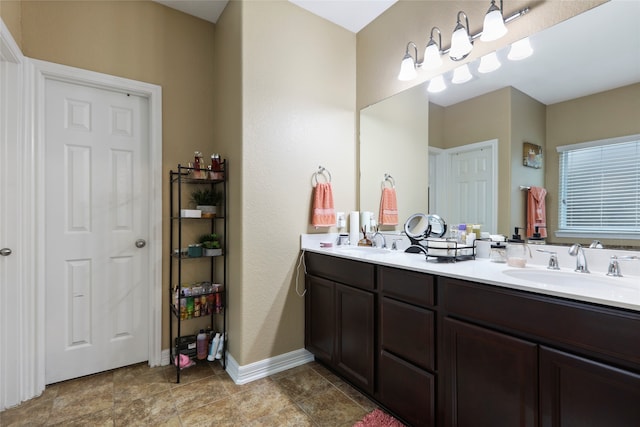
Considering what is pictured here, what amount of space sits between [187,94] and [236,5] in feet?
2.50

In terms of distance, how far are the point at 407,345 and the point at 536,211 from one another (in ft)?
3.23

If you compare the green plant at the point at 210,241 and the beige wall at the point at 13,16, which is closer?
the beige wall at the point at 13,16

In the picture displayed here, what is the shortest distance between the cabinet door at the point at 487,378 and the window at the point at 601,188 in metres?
0.75

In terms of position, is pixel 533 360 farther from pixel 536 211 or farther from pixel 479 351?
pixel 536 211

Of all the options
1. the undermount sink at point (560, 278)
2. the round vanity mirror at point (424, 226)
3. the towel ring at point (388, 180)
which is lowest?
the undermount sink at point (560, 278)

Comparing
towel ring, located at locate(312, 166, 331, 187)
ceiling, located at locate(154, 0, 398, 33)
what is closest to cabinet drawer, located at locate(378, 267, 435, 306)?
towel ring, located at locate(312, 166, 331, 187)

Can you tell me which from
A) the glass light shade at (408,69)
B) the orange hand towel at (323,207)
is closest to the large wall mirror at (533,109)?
the glass light shade at (408,69)

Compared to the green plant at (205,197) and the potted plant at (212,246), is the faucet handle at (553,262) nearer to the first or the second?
the potted plant at (212,246)

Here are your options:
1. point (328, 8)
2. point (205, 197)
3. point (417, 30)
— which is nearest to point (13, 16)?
point (205, 197)

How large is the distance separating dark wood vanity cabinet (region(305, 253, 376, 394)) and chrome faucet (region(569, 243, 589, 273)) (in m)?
0.96

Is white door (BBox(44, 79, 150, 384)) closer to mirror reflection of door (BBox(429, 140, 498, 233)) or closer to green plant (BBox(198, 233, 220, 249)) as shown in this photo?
green plant (BBox(198, 233, 220, 249))

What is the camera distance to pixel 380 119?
8.35ft

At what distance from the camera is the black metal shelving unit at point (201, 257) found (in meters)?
2.28

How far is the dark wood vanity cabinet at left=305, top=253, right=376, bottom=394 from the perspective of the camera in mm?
Result: 1786
